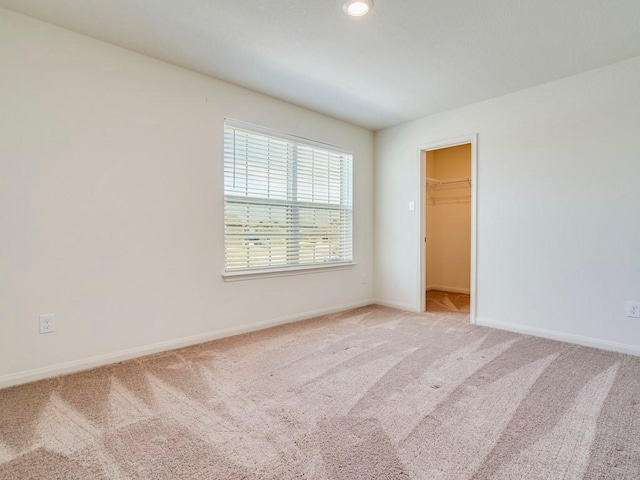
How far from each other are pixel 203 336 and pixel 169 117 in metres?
1.90

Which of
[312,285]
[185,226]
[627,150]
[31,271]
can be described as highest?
[627,150]

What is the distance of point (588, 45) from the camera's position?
251 centimetres

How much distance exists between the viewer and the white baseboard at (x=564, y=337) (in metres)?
2.77

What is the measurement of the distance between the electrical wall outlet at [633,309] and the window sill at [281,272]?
265cm

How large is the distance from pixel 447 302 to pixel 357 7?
12.8 feet

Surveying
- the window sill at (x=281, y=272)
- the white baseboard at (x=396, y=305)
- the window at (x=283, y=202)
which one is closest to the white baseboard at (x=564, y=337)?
the white baseboard at (x=396, y=305)

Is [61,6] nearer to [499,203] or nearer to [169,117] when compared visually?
[169,117]

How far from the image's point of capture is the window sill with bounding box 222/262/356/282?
3220 millimetres

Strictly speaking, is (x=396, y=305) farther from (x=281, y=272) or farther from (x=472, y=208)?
(x=281, y=272)

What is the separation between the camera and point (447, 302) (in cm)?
481

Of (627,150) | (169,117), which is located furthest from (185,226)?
(627,150)

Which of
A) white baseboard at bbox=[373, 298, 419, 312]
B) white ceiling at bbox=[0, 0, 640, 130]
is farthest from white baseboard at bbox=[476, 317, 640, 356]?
white ceiling at bbox=[0, 0, 640, 130]

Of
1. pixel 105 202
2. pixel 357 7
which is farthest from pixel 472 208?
pixel 105 202

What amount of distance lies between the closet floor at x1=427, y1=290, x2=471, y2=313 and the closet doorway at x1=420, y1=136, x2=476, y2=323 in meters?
0.02
